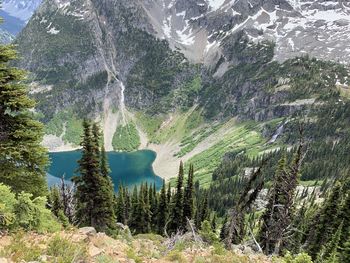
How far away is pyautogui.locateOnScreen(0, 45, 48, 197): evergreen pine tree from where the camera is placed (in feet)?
71.1

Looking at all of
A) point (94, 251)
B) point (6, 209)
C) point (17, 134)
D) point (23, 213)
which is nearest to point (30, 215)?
point (23, 213)

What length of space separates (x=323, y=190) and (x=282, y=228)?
514 feet

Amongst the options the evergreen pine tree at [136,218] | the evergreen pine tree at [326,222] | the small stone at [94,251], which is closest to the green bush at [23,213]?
the small stone at [94,251]

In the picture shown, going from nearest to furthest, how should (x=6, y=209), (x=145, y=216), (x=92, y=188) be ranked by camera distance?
(x=6, y=209) < (x=92, y=188) < (x=145, y=216)

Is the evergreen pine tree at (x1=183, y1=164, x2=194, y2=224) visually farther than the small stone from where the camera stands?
Yes

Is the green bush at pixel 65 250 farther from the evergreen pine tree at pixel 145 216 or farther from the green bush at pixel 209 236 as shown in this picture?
the evergreen pine tree at pixel 145 216

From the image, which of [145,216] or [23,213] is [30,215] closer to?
[23,213]

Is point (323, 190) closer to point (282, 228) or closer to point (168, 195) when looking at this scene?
point (168, 195)

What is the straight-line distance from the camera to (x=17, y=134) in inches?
862

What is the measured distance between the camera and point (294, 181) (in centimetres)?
2733

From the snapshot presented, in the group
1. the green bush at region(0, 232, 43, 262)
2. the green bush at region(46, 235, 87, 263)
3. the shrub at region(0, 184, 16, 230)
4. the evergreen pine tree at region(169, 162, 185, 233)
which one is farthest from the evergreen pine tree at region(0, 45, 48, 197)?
the evergreen pine tree at region(169, 162, 185, 233)

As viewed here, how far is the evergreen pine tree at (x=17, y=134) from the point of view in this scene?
21.7m

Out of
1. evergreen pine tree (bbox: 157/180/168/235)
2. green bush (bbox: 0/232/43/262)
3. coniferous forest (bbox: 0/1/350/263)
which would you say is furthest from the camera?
evergreen pine tree (bbox: 157/180/168/235)

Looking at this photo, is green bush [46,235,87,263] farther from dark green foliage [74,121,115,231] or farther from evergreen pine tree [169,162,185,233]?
evergreen pine tree [169,162,185,233]
